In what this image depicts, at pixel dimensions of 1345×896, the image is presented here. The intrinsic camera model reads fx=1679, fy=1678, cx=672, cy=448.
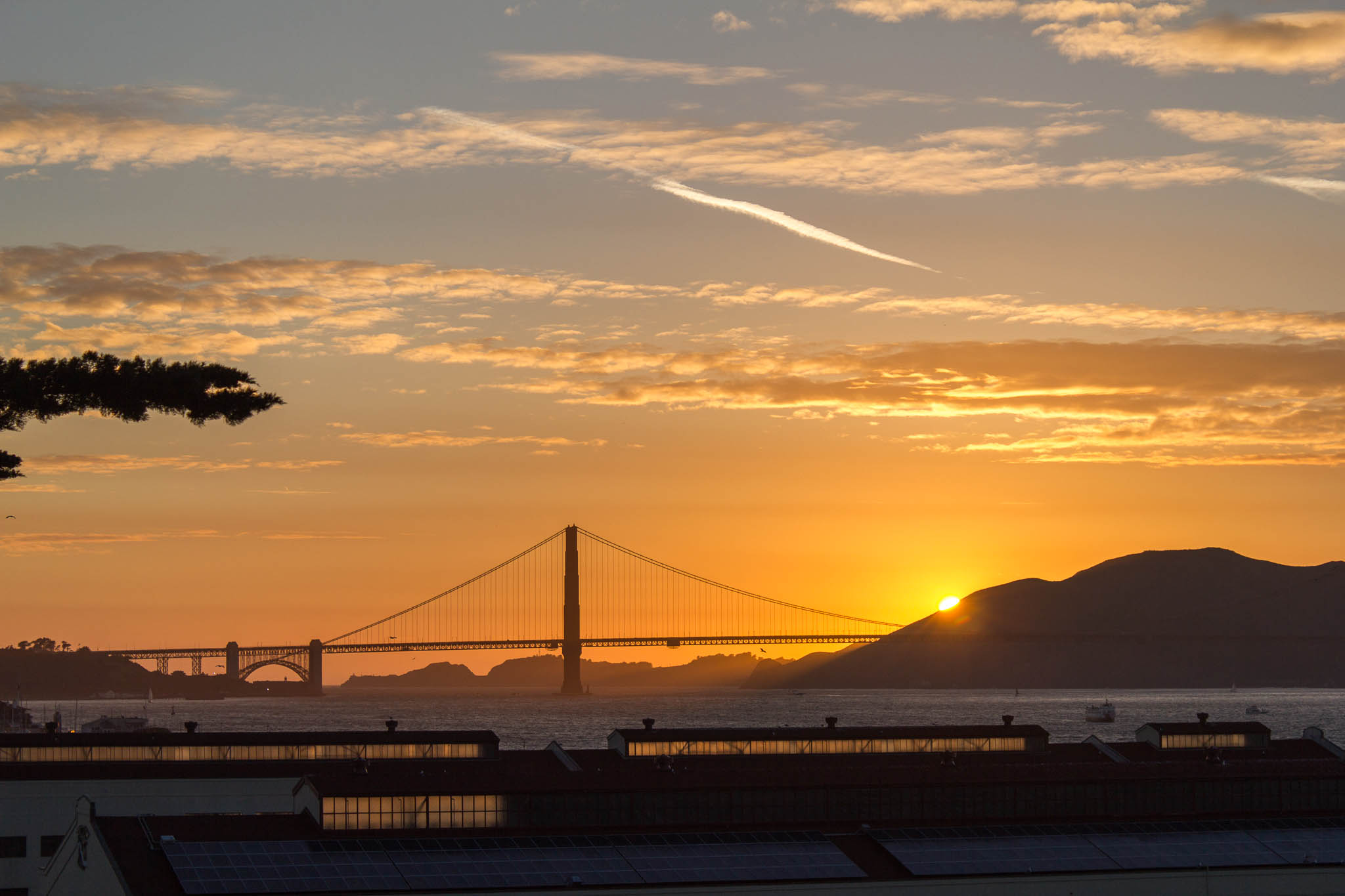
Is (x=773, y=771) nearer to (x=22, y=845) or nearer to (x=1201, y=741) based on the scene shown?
(x=22, y=845)

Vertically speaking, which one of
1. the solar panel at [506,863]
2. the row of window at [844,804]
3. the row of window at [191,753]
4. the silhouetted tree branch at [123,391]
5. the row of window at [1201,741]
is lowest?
the solar panel at [506,863]

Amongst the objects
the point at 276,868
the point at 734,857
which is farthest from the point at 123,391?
the point at 734,857

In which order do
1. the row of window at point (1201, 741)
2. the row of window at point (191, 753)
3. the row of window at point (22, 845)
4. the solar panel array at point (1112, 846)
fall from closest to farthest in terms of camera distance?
the solar panel array at point (1112, 846), the row of window at point (22, 845), the row of window at point (191, 753), the row of window at point (1201, 741)

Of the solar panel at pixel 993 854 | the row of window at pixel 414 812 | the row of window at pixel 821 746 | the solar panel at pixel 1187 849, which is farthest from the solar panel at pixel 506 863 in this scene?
the row of window at pixel 821 746

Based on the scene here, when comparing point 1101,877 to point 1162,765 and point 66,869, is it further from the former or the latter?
point 66,869

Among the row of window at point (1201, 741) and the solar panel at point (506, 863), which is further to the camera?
the row of window at point (1201, 741)

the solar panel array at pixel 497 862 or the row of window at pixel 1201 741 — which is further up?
the row of window at pixel 1201 741

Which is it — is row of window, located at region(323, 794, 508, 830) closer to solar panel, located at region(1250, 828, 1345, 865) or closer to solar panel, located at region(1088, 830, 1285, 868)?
solar panel, located at region(1088, 830, 1285, 868)

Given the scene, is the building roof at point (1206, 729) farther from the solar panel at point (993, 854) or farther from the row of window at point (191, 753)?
the row of window at point (191, 753)
